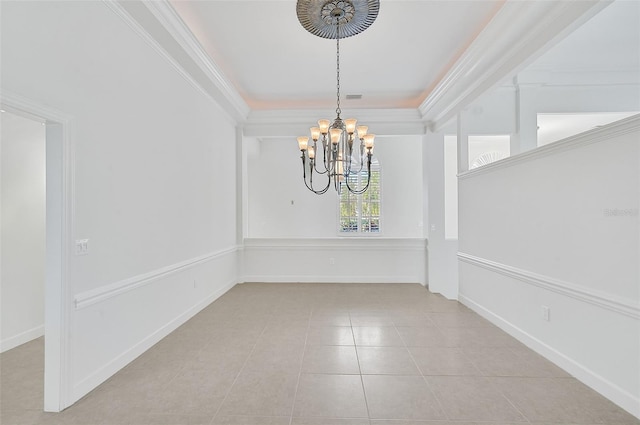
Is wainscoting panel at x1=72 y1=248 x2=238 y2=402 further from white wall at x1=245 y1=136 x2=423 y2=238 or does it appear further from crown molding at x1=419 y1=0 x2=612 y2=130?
white wall at x1=245 y1=136 x2=423 y2=238

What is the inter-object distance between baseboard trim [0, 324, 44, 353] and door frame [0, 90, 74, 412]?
138cm

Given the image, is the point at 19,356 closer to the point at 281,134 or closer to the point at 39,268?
the point at 39,268

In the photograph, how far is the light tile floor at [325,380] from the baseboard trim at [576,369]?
0.19 ft

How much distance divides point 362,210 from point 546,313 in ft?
18.2

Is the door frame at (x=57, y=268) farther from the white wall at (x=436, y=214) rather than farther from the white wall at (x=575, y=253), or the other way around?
the white wall at (x=436, y=214)

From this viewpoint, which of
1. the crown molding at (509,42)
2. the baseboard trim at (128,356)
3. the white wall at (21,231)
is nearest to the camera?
the baseboard trim at (128,356)

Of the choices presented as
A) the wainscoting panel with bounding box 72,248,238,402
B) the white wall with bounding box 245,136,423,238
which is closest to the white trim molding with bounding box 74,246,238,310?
the wainscoting panel with bounding box 72,248,238,402

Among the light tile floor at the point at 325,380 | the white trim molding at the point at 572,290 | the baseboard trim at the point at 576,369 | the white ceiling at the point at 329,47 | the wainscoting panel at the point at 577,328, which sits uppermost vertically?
the white ceiling at the point at 329,47

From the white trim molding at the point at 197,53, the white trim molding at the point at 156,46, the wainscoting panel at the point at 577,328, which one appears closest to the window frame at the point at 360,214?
the white trim molding at the point at 197,53

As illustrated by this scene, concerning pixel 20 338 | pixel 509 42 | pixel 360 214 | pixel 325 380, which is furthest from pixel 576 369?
pixel 360 214

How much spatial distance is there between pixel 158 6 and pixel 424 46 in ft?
9.10

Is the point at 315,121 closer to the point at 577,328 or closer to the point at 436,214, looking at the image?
the point at 436,214

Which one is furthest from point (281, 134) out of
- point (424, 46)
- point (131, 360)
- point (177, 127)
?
point (131, 360)

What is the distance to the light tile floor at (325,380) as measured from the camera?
6.29 ft
